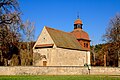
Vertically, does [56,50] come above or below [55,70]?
above

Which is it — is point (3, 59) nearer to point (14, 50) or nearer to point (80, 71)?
point (14, 50)

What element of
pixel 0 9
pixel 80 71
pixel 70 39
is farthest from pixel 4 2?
pixel 70 39

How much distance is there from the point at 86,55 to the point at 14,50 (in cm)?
2304

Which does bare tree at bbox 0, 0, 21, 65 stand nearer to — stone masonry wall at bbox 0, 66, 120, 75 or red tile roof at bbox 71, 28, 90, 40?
stone masonry wall at bbox 0, 66, 120, 75

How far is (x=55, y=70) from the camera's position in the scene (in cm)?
4084

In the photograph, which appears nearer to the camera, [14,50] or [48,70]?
[48,70]

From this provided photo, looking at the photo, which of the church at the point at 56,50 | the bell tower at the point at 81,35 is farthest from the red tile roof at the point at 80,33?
the church at the point at 56,50

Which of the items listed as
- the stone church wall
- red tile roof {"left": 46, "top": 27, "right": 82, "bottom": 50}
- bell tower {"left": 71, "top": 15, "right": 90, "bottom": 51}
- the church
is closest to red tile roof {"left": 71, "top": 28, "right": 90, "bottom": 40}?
bell tower {"left": 71, "top": 15, "right": 90, "bottom": 51}

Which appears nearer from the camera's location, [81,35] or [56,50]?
[56,50]

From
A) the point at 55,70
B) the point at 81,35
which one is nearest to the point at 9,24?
the point at 55,70

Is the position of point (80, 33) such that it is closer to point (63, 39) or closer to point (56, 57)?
point (63, 39)

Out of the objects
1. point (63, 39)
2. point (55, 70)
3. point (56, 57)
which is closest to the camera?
point (55, 70)

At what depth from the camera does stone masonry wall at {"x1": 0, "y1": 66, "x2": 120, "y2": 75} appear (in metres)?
39.3

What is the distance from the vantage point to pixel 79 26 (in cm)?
7419
